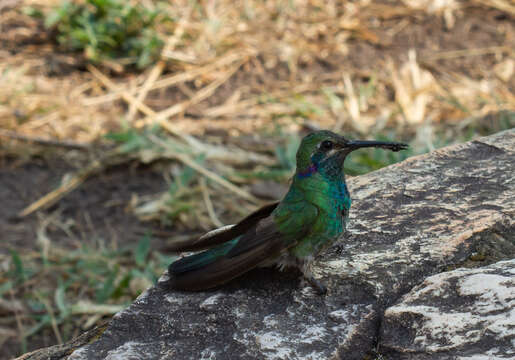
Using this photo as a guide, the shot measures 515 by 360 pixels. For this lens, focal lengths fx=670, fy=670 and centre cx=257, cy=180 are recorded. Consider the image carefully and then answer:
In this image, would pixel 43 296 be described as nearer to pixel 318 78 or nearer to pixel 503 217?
pixel 503 217

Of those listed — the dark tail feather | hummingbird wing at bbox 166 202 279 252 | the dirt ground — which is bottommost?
the dirt ground

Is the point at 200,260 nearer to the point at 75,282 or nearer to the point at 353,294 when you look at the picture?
the point at 353,294

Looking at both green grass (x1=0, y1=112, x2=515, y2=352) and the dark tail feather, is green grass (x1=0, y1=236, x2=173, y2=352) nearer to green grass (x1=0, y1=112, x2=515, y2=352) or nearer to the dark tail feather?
green grass (x1=0, y1=112, x2=515, y2=352)

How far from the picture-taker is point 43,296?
147 inches

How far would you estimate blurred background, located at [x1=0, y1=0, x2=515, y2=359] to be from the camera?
3.96 metres

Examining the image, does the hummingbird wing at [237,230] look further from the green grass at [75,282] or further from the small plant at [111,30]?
the small plant at [111,30]

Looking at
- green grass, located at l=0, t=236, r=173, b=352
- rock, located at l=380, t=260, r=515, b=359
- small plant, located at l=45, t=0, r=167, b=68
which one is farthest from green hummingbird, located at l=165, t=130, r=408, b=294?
small plant, located at l=45, t=0, r=167, b=68

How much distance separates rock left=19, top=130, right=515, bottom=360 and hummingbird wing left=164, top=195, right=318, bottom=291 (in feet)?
0.27

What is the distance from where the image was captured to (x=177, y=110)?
539 cm

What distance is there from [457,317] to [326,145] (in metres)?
0.67

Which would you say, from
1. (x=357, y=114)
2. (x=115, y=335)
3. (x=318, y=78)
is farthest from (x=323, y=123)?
(x=115, y=335)

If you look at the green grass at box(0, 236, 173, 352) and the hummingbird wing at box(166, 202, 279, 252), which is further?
the green grass at box(0, 236, 173, 352)

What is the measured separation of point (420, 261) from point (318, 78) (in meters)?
3.84

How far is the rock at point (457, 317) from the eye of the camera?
1.75 m
